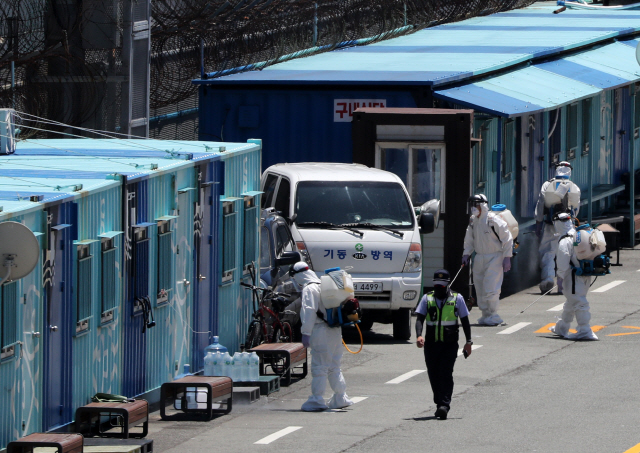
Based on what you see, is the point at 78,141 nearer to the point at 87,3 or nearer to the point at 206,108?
the point at 87,3

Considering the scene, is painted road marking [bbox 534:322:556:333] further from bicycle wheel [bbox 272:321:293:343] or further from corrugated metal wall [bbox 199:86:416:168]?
corrugated metal wall [bbox 199:86:416:168]

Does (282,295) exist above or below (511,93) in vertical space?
below

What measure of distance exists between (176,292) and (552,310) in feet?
27.4

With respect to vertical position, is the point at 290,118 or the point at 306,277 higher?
the point at 290,118

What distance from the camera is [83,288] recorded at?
12.3 m

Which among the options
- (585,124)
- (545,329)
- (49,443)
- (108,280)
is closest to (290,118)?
(545,329)

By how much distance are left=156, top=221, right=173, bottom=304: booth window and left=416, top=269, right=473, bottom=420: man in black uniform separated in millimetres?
2485

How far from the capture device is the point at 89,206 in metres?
12.4

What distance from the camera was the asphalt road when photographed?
40.8 feet

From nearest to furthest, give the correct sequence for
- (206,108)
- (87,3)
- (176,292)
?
(176,292), (87,3), (206,108)

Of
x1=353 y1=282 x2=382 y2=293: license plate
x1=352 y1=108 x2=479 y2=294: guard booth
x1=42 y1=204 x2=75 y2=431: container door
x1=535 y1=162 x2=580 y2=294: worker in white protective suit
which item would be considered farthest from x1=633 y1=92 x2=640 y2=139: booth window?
x1=42 y1=204 x2=75 y2=431: container door

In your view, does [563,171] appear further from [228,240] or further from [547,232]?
[228,240]

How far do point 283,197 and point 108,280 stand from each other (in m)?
6.72

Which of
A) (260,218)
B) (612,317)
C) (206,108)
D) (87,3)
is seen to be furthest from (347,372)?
(206,108)
